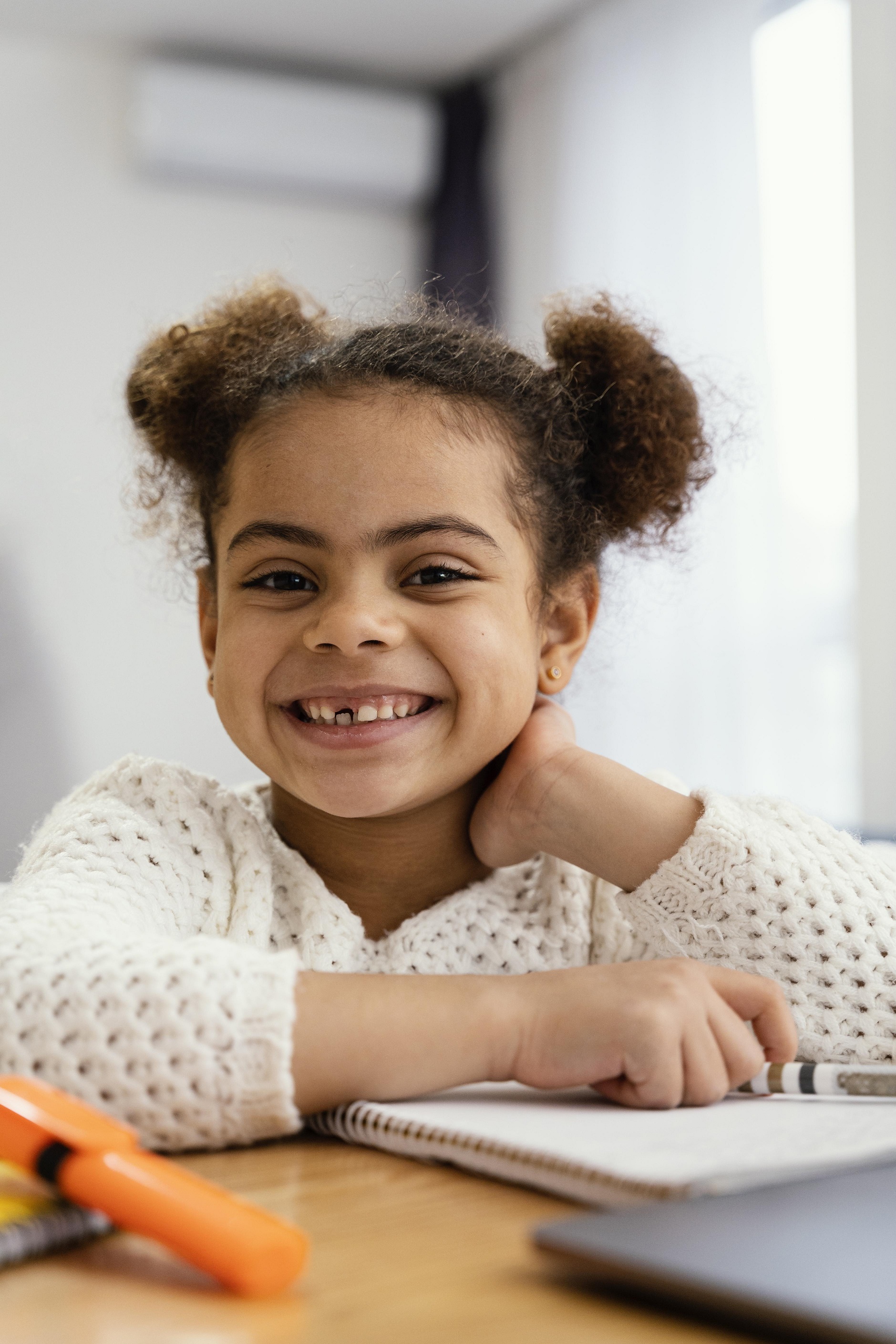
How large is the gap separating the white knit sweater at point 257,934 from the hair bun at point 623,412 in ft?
1.01

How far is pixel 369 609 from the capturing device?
2.94 ft

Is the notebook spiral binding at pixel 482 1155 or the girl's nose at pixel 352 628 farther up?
the girl's nose at pixel 352 628

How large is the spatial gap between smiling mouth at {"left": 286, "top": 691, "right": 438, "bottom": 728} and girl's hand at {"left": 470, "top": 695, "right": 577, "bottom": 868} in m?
0.08

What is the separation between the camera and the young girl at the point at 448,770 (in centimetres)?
70

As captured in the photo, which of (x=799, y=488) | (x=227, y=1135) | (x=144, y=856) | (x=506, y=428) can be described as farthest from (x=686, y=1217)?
(x=799, y=488)

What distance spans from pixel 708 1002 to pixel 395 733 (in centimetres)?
35

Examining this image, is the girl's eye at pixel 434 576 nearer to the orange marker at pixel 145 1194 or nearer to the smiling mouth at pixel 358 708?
the smiling mouth at pixel 358 708

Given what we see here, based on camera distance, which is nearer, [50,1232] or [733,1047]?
[50,1232]

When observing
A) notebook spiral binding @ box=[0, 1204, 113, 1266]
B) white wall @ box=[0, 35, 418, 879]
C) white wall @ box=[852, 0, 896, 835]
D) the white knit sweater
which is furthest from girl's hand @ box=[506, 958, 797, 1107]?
white wall @ box=[852, 0, 896, 835]

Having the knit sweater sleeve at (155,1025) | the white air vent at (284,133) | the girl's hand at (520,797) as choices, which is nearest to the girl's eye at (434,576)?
the girl's hand at (520,797)

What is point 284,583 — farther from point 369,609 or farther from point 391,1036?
point 391,1036

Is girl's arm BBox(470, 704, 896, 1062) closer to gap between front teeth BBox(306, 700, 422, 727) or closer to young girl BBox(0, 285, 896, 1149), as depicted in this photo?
young girl BBox(0, 285, 896, 1149)

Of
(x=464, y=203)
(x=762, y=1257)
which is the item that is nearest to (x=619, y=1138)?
(x=762, y=1257)

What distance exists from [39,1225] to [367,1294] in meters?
0.11
